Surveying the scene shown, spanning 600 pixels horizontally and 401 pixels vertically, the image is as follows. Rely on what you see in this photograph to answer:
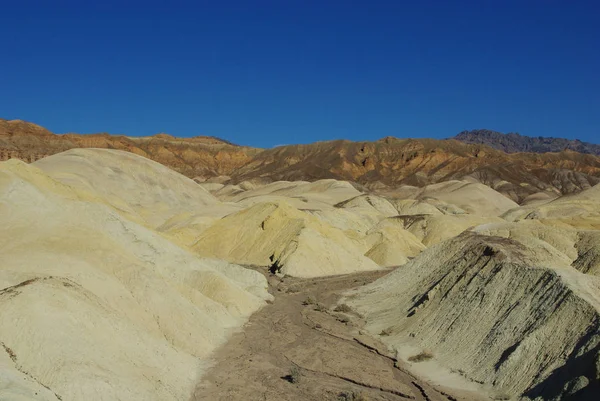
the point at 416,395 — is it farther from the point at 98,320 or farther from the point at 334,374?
the point at 98,320

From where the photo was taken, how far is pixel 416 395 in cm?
1812

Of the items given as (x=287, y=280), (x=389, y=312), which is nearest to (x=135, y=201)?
(x=287, y=280)

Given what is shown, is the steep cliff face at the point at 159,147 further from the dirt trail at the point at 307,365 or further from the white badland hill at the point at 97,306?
the dirt trail at the point at 307,365

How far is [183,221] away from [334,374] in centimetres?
4227

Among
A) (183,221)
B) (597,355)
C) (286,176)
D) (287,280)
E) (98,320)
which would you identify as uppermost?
(286,176)

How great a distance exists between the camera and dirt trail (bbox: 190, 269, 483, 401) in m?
17.7

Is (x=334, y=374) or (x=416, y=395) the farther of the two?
(x=334, y=374)

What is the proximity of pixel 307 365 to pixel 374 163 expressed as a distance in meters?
149

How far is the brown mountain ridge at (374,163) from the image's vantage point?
150625 mm

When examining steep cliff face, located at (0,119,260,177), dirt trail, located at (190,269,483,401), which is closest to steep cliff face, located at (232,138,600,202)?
steep cliff face, located at (0,119,260,177)

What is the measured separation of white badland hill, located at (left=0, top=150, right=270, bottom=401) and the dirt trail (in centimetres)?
100

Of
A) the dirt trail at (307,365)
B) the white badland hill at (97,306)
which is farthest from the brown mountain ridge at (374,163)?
the dirt trail at (307,365)

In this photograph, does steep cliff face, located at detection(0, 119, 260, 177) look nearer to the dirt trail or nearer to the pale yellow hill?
the pale yellow hill

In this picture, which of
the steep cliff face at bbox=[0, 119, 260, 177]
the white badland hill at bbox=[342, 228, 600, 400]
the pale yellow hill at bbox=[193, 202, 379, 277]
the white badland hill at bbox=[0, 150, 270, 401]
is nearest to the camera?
the white badland hill at bbox=[0, 150, 270, 401]
